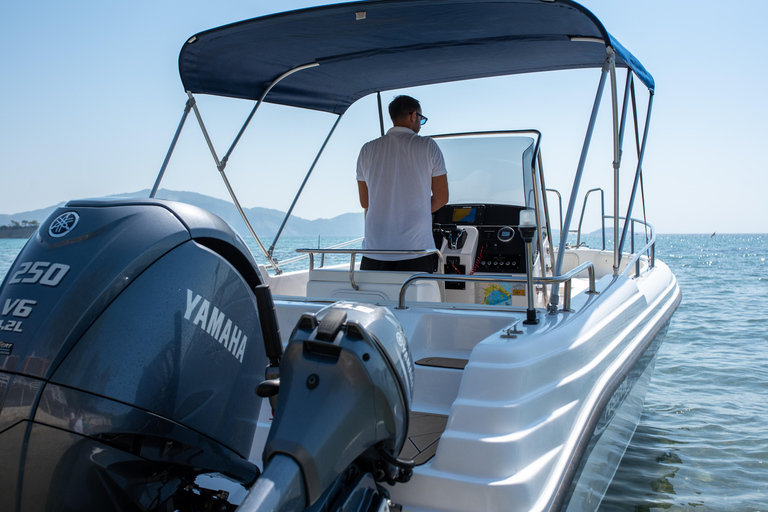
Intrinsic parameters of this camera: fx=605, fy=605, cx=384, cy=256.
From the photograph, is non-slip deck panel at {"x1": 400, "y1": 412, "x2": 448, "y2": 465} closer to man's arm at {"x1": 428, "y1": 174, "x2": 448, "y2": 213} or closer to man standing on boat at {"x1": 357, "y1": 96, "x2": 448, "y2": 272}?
man standing on boat at {"x1": 357, "y1": 96, "x2": 448, "y2": 272}

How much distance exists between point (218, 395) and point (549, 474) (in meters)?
0.97

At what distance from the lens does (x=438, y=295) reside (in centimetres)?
305

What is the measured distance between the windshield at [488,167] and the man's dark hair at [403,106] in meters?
1.33

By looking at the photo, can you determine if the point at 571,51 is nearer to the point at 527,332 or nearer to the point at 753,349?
the point at 527,332

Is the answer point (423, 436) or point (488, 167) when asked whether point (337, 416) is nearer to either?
point (423, 436)

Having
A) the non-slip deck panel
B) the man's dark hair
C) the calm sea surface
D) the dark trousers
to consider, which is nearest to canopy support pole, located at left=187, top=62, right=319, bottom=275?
the calm sea surface

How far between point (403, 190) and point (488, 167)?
1.56 metres

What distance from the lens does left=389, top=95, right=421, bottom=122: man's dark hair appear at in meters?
3.20

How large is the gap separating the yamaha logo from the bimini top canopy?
1625mm

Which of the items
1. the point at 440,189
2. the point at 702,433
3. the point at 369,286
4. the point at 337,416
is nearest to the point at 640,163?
the point at 440,189

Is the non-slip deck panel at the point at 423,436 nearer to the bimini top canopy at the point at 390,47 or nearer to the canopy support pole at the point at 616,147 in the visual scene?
the canopy support pole at the point at 616,147

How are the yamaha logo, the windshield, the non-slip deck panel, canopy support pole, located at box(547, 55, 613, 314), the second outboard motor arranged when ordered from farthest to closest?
the windshield → canopy support pole, located at box(547, 55, 613, 314) → the non-slip deck panel → the yamaha logo → the second outboard motor

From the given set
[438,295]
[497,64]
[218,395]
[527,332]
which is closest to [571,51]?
[497,64]

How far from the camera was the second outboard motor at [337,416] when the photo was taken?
3.69ft
